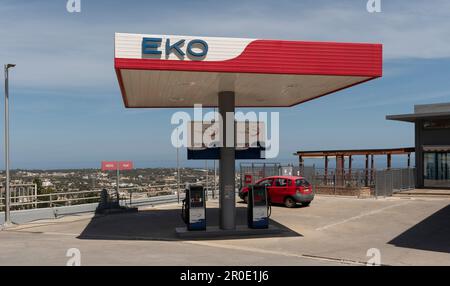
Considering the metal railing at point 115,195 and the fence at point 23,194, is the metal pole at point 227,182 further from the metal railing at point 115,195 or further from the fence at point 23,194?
the fence at point 23,194

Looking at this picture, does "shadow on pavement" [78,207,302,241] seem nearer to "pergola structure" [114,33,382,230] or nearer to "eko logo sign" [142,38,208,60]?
"pergola structure" [114,33,382,230]

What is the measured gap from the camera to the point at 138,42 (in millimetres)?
12906

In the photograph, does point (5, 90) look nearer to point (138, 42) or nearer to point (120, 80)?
point (120, 80)

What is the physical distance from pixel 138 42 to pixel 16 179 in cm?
1617

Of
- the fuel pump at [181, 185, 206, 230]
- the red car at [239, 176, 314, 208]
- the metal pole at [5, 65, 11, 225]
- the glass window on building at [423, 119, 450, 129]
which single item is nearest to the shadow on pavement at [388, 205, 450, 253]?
the fuel pump at [181, 185, 206, 230]

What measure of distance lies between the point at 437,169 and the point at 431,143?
1.69m

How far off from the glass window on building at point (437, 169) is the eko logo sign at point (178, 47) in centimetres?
2301

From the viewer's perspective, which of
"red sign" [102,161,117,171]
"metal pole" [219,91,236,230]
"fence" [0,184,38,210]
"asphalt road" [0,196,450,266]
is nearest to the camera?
"asphalt road" [0,196,450,266]

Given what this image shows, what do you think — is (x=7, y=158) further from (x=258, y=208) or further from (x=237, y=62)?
(x=237, y=62)

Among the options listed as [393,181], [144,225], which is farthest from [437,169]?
[144,225]

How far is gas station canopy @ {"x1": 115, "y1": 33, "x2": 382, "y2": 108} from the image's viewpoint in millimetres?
12945

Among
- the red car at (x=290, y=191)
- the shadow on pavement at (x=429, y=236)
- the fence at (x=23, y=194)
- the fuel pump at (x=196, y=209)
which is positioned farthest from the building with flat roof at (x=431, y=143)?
the fence at (x=23, y=194)

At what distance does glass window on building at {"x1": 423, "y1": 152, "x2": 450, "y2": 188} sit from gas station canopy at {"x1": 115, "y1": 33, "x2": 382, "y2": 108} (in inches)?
734
